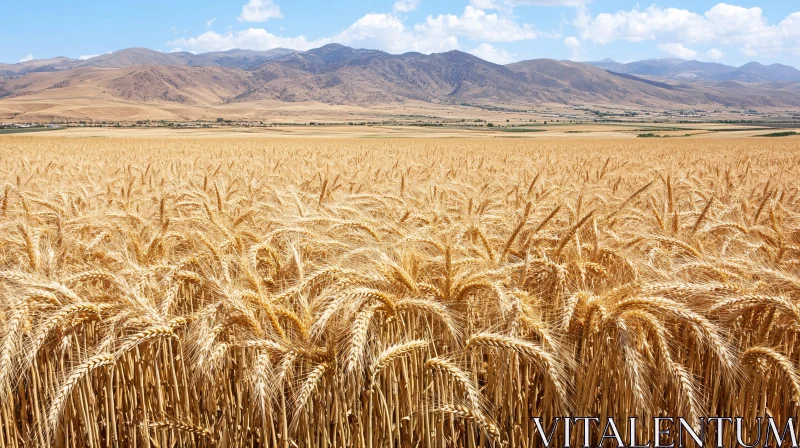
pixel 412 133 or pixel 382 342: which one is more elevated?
pixel 412 133

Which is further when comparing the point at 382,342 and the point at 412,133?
the point at 412,133

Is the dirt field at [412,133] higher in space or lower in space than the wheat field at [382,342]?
higher

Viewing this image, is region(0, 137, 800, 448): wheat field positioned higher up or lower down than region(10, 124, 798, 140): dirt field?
lower down

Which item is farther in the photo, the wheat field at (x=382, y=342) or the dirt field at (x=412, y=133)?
the dirt field at (x=412, y=133)

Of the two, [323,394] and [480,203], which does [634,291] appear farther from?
[480,203]

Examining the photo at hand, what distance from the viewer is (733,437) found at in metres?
2.42

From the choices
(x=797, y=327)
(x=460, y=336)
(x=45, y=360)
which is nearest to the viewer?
(x=797, y=327)

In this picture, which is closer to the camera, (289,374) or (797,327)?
(797,327)

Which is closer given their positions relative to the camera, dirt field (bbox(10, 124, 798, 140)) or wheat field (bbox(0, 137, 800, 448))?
wheat field (bbox(0, 137, 800, 448))

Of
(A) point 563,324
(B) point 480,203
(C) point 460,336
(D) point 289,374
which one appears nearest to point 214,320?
(D) point 289,374

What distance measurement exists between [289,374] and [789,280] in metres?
2.24

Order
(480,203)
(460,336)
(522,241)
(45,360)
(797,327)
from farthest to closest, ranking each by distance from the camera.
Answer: (480,203), (522,241), (45,360), (460,336), (797,327)

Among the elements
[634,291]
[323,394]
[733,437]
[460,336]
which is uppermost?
[634,291]

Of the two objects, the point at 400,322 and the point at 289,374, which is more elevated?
the point at 400,322
